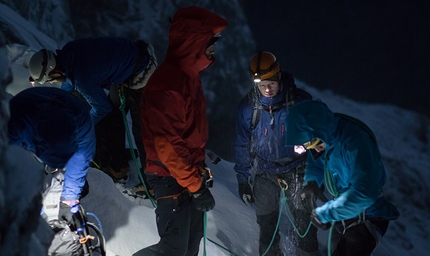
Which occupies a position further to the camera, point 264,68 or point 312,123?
point 264,68

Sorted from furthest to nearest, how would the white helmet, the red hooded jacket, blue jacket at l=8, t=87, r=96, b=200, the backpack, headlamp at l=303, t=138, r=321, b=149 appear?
the backpack, the white helmet, headlamp at l=303, t=138, r=321, b=149, the red hooded jacket, blue jacket at l=8, t=87, r=96, b=200

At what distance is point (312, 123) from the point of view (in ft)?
7.50

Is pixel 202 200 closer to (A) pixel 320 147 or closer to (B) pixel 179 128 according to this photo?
(B) pixel 179 128

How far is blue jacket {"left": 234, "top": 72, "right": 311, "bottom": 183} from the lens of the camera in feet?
10.4

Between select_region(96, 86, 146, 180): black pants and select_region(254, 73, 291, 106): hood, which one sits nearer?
select_region(254, 73, 291, 106): hood

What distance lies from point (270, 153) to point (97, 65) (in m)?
1.83

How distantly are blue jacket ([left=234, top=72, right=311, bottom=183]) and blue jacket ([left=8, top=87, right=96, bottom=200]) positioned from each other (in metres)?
1.62

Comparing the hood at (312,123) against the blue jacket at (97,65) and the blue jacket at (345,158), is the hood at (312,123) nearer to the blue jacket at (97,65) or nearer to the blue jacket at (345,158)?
the blue jacket at (345,158)

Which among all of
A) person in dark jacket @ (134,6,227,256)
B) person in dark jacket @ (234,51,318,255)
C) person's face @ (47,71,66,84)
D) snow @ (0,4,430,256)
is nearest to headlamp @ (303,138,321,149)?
person in dark jacket @ (234,51,318,255)

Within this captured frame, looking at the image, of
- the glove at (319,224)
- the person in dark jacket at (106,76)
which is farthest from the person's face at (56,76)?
the glove at (319,224)

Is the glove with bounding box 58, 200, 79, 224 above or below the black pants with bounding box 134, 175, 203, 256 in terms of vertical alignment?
above

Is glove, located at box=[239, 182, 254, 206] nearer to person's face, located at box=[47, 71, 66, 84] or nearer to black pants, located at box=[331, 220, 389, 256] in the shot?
black pants, located at box=[331, 220, 389, 256]

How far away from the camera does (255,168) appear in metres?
3.44

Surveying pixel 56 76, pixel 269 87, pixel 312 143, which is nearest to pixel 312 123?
pixel 312 143
